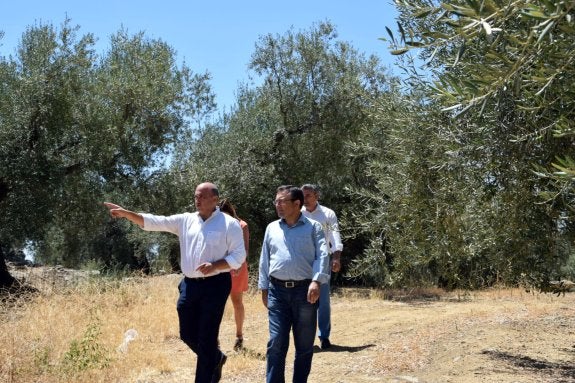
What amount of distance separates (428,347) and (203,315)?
3236mm

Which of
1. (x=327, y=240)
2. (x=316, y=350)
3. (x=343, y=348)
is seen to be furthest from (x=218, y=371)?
(x=327, y=240)

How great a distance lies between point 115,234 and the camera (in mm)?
33781

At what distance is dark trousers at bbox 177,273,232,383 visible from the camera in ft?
19.9

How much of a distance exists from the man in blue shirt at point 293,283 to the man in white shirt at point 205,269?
1.24ft

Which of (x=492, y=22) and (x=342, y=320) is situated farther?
(x=342, y=320)

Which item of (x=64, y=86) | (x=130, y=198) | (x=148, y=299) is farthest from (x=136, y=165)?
(x=148, y=299)

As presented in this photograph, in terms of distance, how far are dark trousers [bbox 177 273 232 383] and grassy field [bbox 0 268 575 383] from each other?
1.05 metres

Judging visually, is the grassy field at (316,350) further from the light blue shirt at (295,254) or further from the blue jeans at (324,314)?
the light blue shirt at (295,254)

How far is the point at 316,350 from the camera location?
860 cm

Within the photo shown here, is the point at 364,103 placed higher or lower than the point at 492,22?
higher

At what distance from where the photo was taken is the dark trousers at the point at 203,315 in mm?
6078

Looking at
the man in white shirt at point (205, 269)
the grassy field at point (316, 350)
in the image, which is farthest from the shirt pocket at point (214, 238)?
the grassy field at point (316, 350)

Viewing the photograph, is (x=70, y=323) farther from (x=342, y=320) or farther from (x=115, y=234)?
(x=115, y=234)

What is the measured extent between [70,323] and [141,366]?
1.65m
